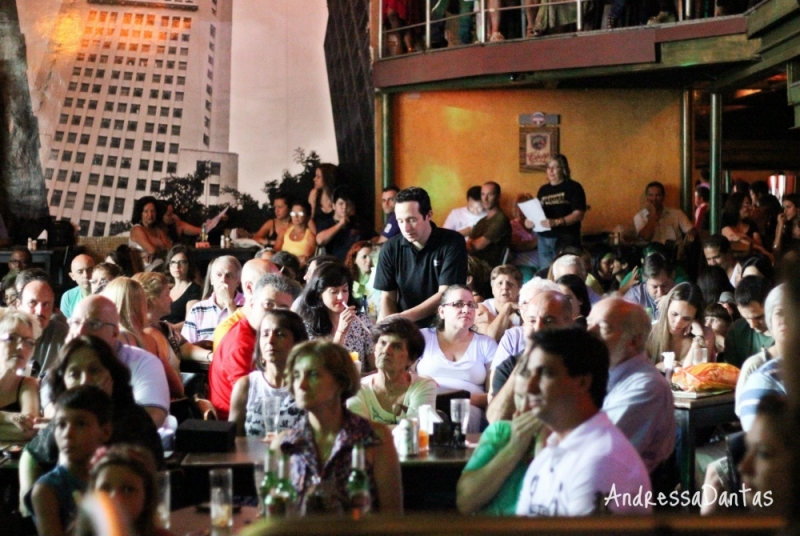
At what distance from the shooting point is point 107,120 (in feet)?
45.5

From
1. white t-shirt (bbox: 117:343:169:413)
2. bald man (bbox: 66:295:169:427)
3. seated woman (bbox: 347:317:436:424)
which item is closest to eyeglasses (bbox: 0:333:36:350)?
bald man (bbox: 66:295:169:427)

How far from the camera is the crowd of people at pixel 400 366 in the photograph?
300 cm

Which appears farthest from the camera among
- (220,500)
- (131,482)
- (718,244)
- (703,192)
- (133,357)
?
(703,192)

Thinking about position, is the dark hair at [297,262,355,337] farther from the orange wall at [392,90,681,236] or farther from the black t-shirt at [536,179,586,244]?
the orange wall at [392,90,681,236]

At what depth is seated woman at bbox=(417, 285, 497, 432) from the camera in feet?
20.0

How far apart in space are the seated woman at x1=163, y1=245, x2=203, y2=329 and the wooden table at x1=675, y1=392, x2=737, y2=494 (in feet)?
14.8

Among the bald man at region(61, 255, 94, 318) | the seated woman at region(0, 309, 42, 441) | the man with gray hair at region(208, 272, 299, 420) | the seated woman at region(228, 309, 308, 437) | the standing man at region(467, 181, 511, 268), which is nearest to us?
the seated woman at region(228, 309, 308, 437)

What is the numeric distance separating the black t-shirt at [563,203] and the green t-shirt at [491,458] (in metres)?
7.77

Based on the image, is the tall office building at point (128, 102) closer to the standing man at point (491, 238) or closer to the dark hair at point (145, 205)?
the dark hair at point (145, 205)

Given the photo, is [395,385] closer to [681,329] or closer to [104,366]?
[104,366]

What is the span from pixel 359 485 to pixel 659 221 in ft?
30.7

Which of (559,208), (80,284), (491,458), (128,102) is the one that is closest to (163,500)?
(491,458)

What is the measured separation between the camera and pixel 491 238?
11445mm

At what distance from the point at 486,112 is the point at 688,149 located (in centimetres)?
238
